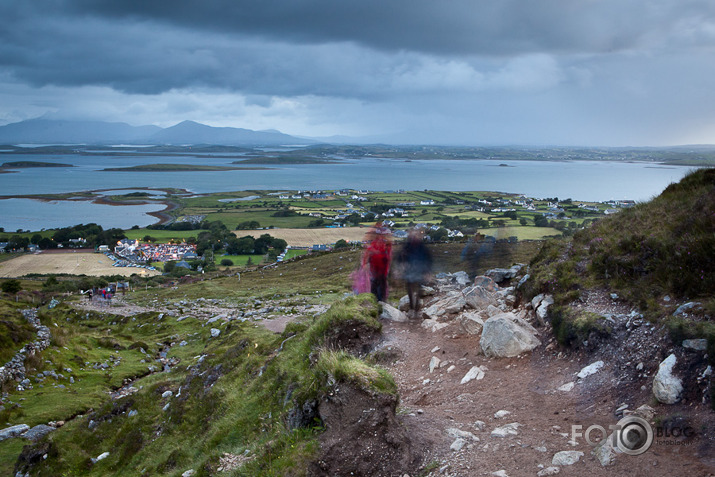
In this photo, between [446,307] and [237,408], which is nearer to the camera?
[237,408]

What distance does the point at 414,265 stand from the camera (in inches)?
626

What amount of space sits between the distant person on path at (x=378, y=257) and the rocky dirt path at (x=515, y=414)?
5297 mm

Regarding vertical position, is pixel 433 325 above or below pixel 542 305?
below

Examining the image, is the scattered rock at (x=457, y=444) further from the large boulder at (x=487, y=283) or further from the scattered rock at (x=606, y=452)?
the large boulder at (x=487, y=283)

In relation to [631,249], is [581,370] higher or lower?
lower

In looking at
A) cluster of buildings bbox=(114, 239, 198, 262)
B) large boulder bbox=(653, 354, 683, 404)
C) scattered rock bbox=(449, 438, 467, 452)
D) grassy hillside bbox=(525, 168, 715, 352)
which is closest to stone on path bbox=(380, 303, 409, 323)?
grassy hillside bbox=(525, 168, 715, 352)

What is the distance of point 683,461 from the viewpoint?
219 inches

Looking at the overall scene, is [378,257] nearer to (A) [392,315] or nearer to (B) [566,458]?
(A) [392,315]

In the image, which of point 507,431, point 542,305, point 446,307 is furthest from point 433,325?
point 507,431

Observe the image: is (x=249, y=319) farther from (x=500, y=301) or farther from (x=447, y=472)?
(x=447, y=472)

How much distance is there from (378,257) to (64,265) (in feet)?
230

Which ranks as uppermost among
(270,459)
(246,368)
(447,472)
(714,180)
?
(714,180)

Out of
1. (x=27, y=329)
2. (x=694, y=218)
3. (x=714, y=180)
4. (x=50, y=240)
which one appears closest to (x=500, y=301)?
(x=694, y=218)

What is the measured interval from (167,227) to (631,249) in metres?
104
